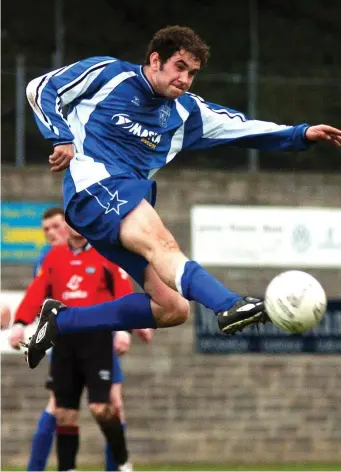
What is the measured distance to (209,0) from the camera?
15586 millimetres

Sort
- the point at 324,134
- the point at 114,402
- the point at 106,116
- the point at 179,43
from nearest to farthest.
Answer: the point at 179,43, the point at 106,116, the point at 324,134, the point at 114,402

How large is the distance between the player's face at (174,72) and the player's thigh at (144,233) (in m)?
0.68

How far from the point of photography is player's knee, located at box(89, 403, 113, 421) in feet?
31.1

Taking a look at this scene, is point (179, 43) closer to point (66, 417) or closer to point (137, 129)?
point (137, 129)

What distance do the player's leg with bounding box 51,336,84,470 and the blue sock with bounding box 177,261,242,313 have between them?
10.4 ft

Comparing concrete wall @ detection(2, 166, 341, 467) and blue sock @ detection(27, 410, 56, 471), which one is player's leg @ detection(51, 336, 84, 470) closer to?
blue sock @ detection(27, 410, 56, 471)

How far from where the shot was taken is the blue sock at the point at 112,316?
24.8 ft

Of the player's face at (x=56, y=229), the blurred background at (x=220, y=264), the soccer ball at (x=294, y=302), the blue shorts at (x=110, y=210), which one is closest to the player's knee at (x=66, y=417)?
the player's face at (x=56, y=229)

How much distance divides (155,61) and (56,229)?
10.8ft

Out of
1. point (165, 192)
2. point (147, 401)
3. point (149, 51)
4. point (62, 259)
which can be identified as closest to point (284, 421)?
point (147, 401)

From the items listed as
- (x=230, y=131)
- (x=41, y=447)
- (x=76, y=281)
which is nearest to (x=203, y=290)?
(x=230, y=131)

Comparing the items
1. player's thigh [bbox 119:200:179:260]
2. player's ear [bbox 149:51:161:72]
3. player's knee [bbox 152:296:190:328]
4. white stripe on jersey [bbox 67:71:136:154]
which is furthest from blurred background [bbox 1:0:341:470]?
player's thigh [bbox 119:200:179:260]

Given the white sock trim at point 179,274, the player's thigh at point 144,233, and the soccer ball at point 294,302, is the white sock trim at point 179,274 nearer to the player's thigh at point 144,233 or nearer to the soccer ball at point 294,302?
the player's thigh at point 144,233

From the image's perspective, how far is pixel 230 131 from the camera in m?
7.88
